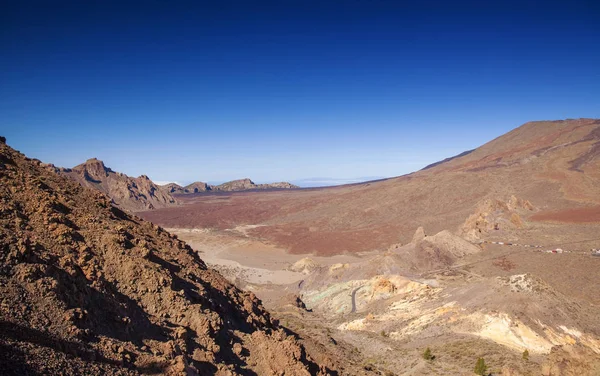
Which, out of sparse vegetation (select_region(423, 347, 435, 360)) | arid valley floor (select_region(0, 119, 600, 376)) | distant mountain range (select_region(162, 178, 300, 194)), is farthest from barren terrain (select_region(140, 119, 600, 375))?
distant mountain range (select_region(162, 178, 300, 194))

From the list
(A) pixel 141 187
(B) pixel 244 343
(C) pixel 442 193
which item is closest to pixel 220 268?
(B) pixel 244 343

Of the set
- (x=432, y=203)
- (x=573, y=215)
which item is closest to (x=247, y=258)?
(x=432, y=203)

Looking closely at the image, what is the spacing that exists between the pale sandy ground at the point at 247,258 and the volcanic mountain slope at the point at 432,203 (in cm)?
355

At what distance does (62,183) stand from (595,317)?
24801mm

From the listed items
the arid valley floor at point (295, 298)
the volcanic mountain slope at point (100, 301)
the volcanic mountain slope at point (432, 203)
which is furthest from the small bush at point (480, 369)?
the volcanic mountain slope at point (432, 203)

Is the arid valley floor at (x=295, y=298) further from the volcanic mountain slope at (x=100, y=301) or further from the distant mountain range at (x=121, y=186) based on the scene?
the distant mountain range at (x=121, y=186)

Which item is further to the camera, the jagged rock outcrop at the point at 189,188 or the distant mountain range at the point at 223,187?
the distant mountain range at the point at 223,187

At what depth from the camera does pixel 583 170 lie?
59938 mm

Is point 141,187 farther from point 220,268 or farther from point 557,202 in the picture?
point 557,202

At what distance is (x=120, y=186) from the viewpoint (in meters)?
113

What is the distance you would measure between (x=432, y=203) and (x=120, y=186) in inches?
3754

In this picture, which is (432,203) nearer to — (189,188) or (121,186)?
(121,186)

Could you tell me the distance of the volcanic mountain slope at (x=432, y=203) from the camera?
181 ft

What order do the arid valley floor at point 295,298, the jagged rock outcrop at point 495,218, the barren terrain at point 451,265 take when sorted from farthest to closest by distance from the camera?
the jagged rock outcrop at point 495,218 → the barren terrain at point 451,265 → the arid valley floor at point 295,298
